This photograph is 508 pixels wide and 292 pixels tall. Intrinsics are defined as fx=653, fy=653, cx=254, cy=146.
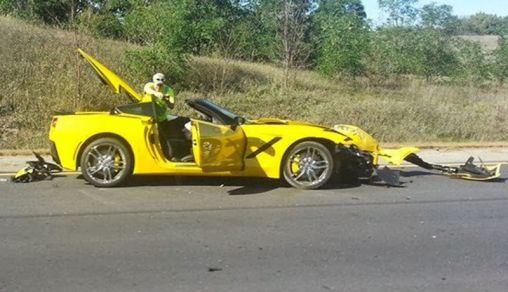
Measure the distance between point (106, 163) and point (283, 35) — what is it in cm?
1531

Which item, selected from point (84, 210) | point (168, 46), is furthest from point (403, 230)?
point (168, 46)

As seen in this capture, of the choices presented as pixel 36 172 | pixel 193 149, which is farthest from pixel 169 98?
pixel 36 172

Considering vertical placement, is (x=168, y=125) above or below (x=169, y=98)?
below

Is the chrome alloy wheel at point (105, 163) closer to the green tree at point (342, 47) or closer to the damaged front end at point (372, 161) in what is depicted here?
the damaged front end at point (372, 161)

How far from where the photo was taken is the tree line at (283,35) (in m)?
18.9

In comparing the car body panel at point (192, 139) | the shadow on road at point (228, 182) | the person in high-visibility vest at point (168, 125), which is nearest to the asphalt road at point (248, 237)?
the shadow on road at point (228, 182)

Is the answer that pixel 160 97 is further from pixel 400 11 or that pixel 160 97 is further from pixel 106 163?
pixel 400 11

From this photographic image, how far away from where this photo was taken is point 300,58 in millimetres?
23250

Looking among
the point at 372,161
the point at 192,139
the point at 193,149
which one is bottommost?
the point at 372,161

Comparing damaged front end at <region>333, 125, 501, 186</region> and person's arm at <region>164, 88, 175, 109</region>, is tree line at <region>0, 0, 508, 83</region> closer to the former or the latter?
person's arm at <region>164, 88, 175, 109</region>

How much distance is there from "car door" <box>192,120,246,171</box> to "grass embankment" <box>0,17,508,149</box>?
6.05 meters

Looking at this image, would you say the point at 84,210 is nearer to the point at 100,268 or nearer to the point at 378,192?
the point at 100,268

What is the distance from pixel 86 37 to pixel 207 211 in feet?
39.7

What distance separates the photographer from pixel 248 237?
249 inches
